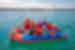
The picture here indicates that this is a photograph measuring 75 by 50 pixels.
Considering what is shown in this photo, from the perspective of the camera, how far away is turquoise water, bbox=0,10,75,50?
1.59 meters

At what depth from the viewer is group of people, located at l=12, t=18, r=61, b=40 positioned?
159 centimetres

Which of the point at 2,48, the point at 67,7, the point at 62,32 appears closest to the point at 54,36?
the point at 62,32

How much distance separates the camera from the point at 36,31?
1592 mm

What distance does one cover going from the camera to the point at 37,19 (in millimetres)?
1597

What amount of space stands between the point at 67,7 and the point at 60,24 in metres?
0.18

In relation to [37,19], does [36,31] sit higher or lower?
lower

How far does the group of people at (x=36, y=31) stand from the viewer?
1.59 metres

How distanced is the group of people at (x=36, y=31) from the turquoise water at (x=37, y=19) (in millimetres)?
48

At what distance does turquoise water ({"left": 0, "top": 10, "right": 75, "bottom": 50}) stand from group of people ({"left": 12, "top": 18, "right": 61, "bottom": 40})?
0.05 meters

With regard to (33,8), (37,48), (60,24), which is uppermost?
(33,8)

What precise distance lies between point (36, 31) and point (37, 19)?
0.12 metres

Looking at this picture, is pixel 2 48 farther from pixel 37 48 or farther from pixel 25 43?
pixel 37 48

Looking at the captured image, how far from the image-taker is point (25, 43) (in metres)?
1.59

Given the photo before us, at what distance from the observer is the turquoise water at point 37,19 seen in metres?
1.59
